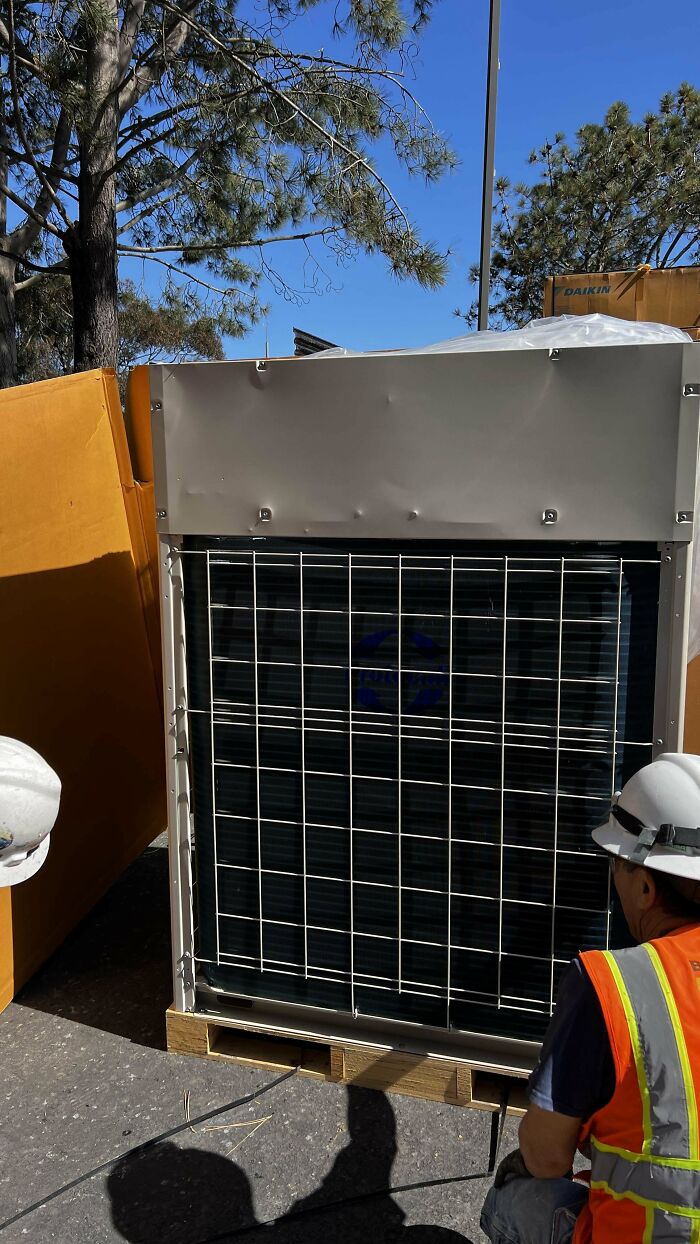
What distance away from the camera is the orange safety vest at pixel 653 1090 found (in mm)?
1256

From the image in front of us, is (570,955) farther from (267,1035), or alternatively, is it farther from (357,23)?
(357,23)

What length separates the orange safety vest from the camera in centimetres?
126

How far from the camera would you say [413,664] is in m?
2.42

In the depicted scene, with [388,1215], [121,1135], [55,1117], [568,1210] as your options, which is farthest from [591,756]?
[55,1117]

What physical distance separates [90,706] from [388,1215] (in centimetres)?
223

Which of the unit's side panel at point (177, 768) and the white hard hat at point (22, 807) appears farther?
the unit's side panel at point (177, 768)

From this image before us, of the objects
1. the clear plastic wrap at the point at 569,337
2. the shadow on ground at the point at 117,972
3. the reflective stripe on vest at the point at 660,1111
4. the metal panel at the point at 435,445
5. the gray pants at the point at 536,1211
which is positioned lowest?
the shadow on ground at the point at 117,972

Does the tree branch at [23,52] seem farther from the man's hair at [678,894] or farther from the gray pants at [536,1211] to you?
the gray pants at [536,1211]

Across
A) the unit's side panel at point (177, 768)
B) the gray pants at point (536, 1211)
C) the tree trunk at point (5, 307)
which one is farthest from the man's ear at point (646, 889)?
the tree trunk at point (5, 307)

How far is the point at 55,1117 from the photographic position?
2.54 m

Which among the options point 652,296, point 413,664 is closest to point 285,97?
point 652,296

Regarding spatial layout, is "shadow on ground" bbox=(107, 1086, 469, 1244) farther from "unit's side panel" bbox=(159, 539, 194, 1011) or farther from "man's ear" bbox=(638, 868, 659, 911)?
"man's ear" bbox=(638, 868, 659, 911)

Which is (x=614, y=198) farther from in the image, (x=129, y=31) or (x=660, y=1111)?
(x=660, y=1111)

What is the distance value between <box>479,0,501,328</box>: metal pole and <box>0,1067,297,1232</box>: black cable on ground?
5831 millimetres
